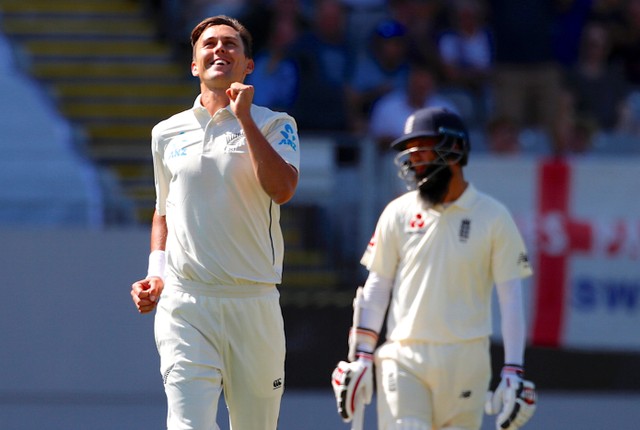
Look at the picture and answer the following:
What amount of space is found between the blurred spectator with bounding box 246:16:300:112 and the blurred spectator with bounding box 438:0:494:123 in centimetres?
139

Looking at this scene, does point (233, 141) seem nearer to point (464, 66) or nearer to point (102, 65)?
point (464, 66)

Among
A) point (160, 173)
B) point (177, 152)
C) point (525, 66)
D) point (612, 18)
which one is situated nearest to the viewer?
point (177, 152)

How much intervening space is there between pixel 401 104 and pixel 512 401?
4.59 m

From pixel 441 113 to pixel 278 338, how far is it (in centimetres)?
162

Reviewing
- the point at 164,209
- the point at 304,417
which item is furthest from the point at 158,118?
the point at 164,209

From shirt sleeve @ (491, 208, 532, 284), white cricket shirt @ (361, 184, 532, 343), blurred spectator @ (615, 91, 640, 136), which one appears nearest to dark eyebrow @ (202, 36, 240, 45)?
white cricket shirt @ (361, 184, 532, 343)

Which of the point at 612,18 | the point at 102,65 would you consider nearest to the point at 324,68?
the point at 102,65

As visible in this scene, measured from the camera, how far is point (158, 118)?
1125 cm

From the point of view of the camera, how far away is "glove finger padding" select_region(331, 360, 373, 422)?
5867mm

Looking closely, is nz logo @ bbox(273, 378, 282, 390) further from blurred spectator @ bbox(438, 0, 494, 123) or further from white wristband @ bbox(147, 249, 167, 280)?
blurred spectator @ bbox(438, 0, 494, 123)

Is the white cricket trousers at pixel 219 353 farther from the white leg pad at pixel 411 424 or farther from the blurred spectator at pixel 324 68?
the blurred spectator at pixel 324 68

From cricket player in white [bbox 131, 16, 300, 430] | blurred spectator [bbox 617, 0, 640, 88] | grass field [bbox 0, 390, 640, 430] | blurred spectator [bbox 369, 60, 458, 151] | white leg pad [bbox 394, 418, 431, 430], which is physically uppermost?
blurred spectator [bbox 617, 0, 640, 88]

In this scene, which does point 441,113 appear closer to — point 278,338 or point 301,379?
point 278,338

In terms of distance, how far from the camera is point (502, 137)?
970 centimetres
